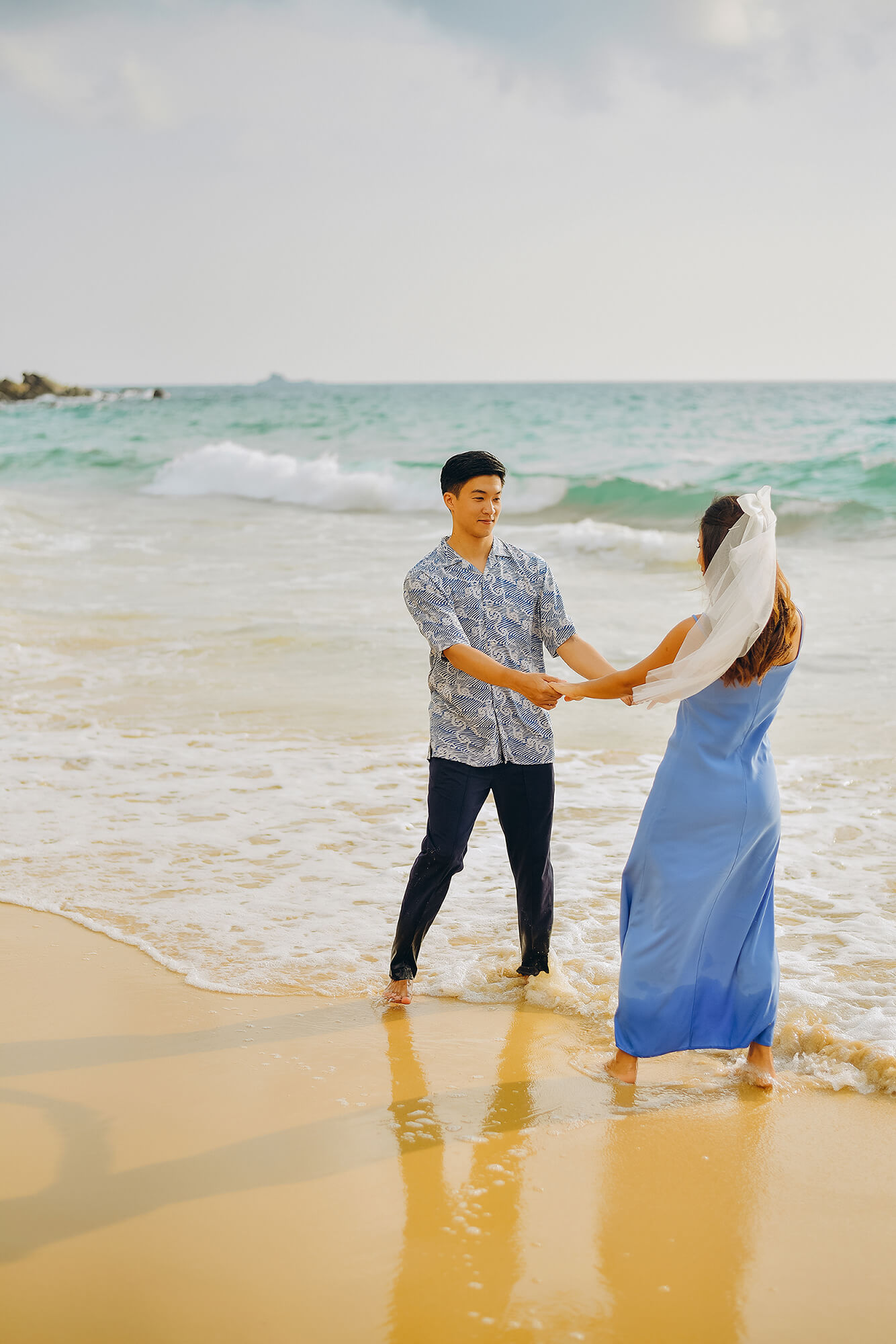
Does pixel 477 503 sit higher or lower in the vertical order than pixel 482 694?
higher

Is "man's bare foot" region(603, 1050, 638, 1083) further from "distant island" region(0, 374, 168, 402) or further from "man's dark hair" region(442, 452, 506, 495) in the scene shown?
"distant island" region(0, 374, 168, 402)

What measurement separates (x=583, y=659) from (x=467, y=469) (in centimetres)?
73

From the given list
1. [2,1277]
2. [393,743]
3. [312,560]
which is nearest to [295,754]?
[393,743]

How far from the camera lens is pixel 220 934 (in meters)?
4.27

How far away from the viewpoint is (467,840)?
374 cm

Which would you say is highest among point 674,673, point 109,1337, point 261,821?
point 674,673

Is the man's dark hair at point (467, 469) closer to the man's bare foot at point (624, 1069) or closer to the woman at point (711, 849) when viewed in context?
the woman at point (711, 849)

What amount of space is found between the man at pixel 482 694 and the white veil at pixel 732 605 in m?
0.58

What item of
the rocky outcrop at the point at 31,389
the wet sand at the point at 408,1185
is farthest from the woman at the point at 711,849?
the rocky outcrop at the point at 31,389

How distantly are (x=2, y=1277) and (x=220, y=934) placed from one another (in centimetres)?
191

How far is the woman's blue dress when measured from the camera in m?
3.09

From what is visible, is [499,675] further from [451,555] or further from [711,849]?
[711,849]

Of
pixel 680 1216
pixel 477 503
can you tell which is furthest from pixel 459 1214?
pixel 477 503

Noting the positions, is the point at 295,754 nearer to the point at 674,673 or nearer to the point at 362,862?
the point at 362,862
